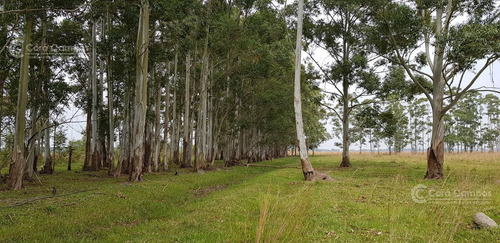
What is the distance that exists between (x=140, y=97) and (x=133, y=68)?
4286 mm

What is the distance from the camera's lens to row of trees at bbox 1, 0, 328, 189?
565 inches

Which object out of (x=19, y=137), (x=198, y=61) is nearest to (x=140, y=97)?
(x=19, y=137)

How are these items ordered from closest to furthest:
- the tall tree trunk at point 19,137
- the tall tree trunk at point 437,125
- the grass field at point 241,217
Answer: the grass field at point 241,217
the tall tree trunk at point 19,137
the tall tree trunk at point 437,125

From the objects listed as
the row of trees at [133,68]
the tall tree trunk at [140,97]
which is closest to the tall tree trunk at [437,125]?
the row of trees at [133,68]

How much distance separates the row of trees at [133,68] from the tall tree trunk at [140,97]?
0.05 meters

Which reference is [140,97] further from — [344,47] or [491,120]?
[491,120]

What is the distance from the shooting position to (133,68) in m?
18.1

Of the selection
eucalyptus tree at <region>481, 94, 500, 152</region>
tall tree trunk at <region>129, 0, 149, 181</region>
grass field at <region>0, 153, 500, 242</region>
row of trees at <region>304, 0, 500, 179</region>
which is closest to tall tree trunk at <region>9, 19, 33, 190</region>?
grass field at <region>0, 153, 500, 242</region>

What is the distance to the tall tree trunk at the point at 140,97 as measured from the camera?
14.3m

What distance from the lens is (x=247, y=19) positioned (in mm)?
23984

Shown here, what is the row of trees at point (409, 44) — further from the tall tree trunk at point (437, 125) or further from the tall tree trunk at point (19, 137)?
the tall tree trunk at point (19, 137)

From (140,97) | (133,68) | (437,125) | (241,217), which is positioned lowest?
(241,217)

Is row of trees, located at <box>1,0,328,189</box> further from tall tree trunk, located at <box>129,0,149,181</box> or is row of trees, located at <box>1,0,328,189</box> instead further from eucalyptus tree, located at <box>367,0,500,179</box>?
eucalyptus tree, located at <box>367,0,500,179</box>

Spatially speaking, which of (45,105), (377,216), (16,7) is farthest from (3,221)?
(45,105)
